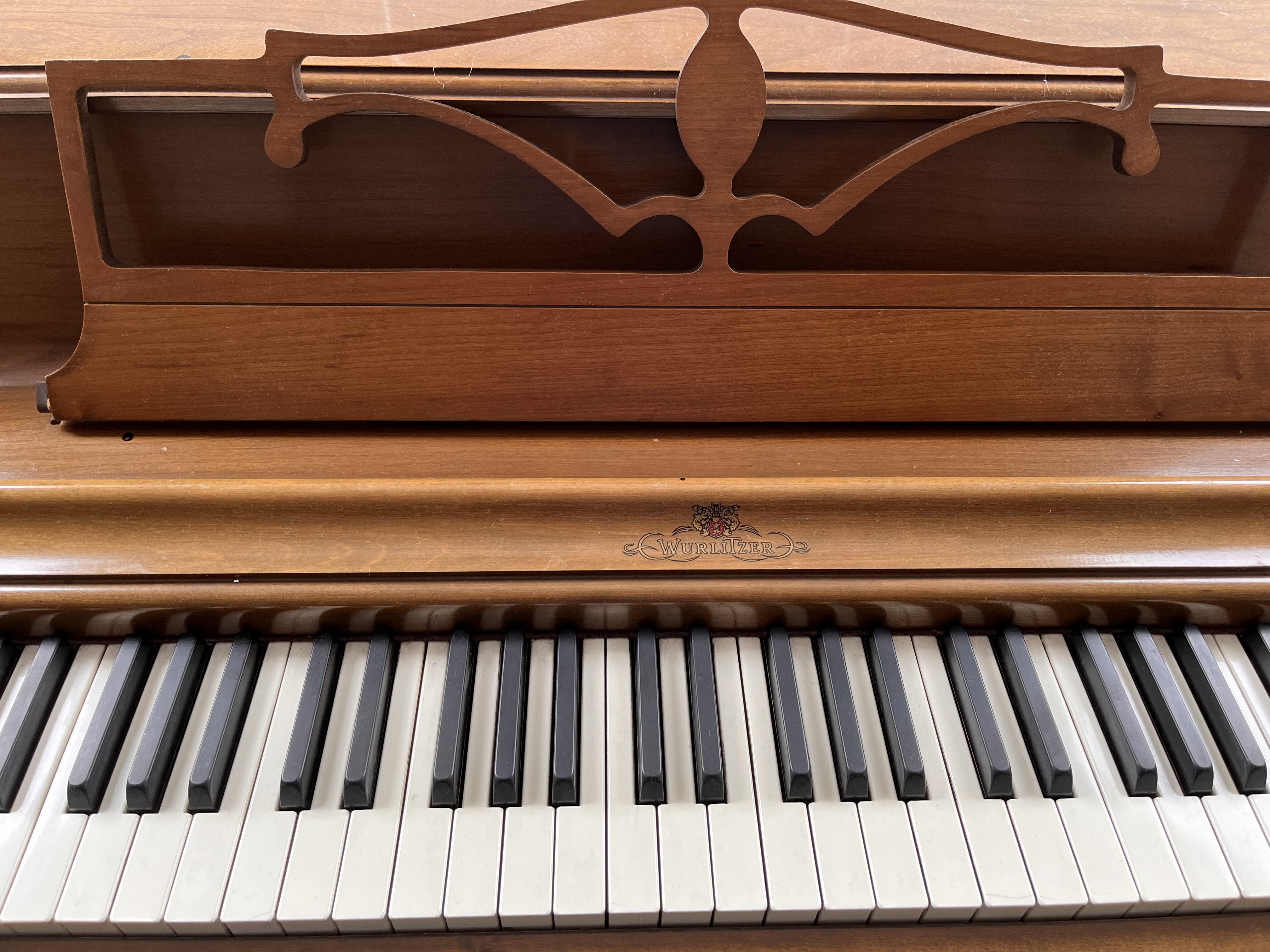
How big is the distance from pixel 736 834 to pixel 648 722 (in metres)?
0.15

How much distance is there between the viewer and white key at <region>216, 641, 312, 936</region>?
2.79 ft

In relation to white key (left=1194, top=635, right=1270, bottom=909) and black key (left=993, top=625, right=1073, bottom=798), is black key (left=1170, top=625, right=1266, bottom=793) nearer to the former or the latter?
white key (left=1194, top=635, right=1270, bottom=909)

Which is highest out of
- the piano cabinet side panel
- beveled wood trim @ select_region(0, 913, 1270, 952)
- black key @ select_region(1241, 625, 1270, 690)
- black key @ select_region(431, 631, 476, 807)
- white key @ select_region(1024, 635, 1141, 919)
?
the piano cabinet side panel

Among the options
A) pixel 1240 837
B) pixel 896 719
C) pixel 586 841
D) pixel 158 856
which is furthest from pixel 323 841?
pixel 1240 837

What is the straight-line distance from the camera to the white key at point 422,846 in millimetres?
855

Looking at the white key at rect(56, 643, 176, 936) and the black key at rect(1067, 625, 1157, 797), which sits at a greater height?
the black key at rect(1067, 625, 1157, 797)

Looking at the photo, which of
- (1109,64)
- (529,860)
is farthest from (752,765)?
(1109,64)

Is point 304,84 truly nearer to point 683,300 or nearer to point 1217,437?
point 683,300

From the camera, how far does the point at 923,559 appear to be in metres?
1.04

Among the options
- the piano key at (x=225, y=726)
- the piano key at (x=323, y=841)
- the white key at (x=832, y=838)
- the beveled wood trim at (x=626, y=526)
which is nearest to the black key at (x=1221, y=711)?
the beveled wood trim at (x=626, y=526)

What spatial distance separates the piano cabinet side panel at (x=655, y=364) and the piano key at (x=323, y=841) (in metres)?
0.37

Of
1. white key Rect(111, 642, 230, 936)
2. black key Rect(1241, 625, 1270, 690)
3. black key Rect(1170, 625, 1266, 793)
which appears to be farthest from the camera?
black key Rect(1241, 625, 1270, 690)

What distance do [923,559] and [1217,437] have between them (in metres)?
0.47

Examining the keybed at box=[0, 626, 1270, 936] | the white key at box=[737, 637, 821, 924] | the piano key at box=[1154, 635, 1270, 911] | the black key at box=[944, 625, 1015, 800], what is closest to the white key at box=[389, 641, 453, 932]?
the keybed at box=[0, 626, 1270, 936]
